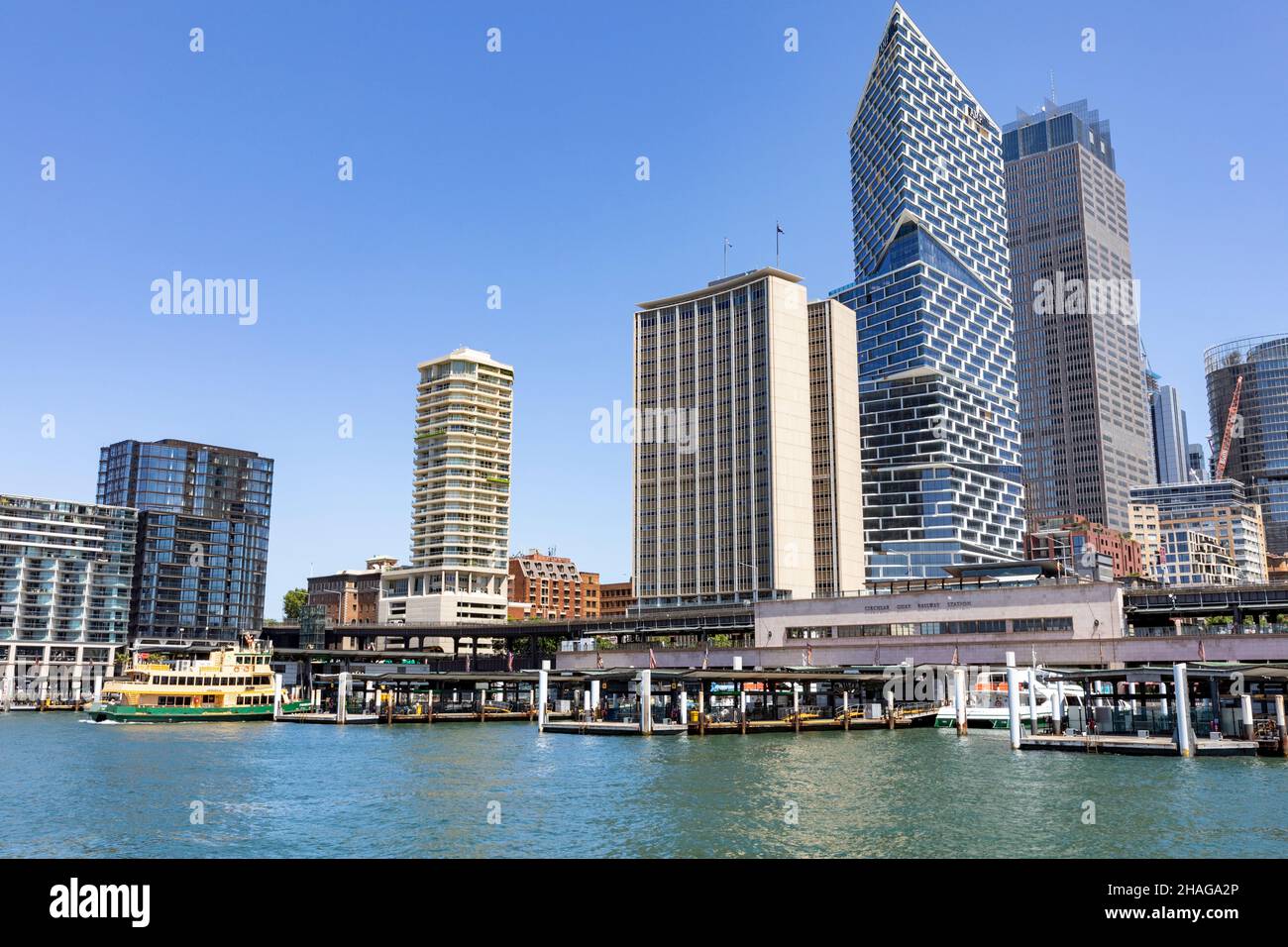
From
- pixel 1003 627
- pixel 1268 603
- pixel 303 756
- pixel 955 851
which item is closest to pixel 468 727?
pixel 303 756

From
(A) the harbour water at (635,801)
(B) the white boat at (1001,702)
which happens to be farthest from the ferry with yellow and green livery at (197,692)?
(B) the white boat at (1001,702)

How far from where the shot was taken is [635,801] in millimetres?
54094

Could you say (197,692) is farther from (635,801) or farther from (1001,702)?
(1001,702)

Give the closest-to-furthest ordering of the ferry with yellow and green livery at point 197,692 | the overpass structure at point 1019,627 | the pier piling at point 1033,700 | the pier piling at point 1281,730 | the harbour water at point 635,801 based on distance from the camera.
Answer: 1. the harbour water at point 635,801
2. the pier piling at point 1281,730
3. the pier piling at point 1033,700
4. the overpass structure at point 1019,627
5. the ferry with yellow and green livery at point 197,692

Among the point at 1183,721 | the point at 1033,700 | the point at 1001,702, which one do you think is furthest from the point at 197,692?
the point at 1183,721

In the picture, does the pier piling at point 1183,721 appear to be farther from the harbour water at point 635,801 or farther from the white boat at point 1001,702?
the white boat at point 1001,702

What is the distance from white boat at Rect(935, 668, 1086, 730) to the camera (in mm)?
113375

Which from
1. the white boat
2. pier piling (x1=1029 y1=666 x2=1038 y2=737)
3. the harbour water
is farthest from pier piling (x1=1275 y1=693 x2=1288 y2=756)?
the white boat

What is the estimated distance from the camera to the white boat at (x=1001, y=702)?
372 ft

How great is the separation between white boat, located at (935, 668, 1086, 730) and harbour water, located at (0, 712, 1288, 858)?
2564cm

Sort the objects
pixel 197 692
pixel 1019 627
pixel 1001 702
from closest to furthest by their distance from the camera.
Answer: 1. pixel 1001 702
2. pixel 197 692
3. pixel 1019 627

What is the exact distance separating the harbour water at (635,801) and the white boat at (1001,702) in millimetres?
25642

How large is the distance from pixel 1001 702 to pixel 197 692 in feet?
329

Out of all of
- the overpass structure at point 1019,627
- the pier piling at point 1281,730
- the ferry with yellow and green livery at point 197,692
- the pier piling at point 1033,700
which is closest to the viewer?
the pier piling at point 1281,730
